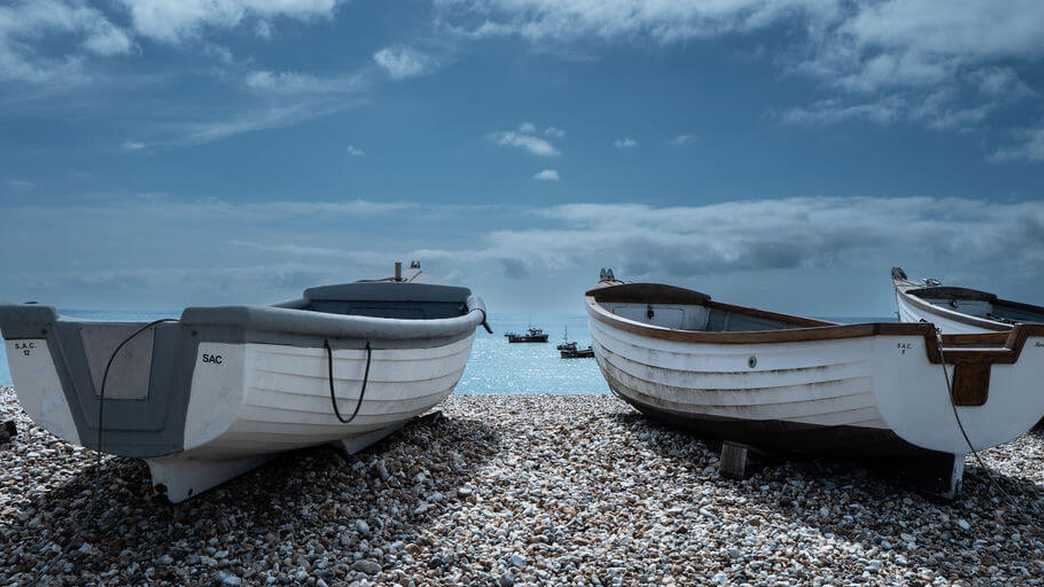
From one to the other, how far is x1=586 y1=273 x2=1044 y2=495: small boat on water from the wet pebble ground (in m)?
0.58

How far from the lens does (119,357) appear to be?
606cm

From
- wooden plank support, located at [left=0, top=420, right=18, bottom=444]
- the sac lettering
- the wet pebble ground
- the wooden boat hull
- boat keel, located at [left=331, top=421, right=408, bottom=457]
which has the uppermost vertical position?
the sac lettering

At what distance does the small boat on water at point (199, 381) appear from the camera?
5801 millimetres

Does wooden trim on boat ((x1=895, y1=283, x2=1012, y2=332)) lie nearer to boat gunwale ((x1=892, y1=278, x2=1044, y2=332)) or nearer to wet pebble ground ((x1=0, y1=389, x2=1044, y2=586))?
boat gunwale ((x1=892, y1=278, x2=1044, y2=332))

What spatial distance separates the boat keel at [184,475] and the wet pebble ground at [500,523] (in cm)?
15

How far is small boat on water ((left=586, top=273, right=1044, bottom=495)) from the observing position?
736 cm

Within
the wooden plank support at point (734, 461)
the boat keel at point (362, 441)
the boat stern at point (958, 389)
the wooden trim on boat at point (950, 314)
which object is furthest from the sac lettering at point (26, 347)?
the wooden trim on boat at point (950, 314)

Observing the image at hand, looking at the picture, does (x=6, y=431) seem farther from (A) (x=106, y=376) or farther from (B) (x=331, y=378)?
(B) (x=331, y=378)

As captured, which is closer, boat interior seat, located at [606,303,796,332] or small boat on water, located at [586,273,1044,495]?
small boat on water, located at [586,273,1044,495]

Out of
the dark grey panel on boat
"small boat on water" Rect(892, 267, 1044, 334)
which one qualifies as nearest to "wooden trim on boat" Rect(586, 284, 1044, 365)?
the dark grey panel on boat

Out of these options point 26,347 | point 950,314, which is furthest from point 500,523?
point 950,314

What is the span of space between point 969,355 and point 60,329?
8.59 m

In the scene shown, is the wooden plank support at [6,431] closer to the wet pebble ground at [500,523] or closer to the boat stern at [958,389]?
the wet pebble ground at [500,523]

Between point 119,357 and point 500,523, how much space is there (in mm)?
3554
